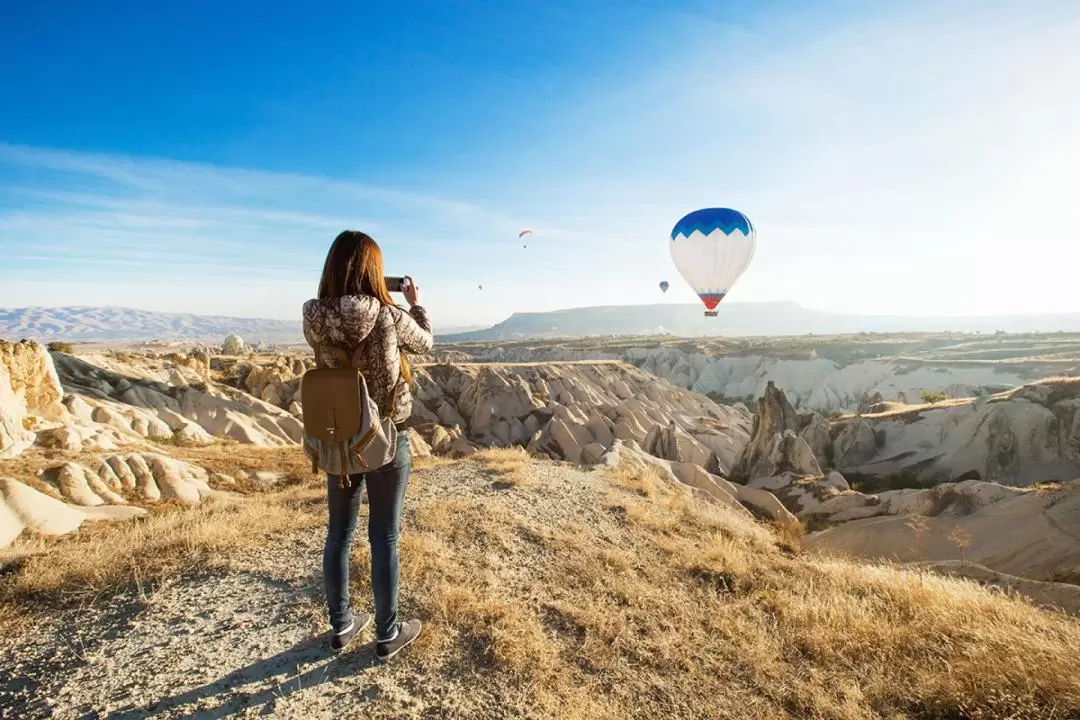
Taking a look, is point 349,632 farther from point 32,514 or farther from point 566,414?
point 566,414

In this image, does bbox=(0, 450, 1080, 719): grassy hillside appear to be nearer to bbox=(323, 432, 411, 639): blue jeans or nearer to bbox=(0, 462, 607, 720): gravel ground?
bbox=(0, 462, 607, 720): gravel ground

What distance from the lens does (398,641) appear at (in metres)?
3.08

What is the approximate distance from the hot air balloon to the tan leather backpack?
19.4 meters

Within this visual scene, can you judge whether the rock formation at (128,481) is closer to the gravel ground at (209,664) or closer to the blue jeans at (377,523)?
the gravel ground at (209,664)

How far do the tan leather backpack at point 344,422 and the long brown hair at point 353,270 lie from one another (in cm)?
41

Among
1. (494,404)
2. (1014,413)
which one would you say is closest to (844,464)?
(1014,413)

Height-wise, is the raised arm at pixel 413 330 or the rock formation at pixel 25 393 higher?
the raised arm at pixel 413 330

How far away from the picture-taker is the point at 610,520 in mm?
6559

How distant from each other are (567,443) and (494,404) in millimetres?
Answer: 9770

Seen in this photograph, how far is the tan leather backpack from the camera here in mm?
2568

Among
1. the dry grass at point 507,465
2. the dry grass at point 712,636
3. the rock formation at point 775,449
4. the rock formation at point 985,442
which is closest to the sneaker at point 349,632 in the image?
the dry grass at point 712,636

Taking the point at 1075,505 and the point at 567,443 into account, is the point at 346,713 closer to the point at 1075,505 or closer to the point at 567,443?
the point at 1075,505

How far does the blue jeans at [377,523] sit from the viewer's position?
279cm

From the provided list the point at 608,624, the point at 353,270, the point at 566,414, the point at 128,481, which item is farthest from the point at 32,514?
the point at 566,414
